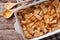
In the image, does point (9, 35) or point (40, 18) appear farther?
point (9, 35)

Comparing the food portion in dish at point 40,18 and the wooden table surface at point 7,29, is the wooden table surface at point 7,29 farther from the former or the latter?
the food portion in dish at point 40,18

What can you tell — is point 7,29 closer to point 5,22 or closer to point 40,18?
point 5,22

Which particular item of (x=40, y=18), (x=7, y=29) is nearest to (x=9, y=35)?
(x=7, y=29)

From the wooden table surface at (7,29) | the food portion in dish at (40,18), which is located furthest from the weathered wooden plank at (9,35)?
the food portion in dish at (40,18)

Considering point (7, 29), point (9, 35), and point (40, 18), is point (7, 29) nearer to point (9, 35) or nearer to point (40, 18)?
point (9, 35)

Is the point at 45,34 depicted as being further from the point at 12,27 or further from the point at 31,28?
the point at 12,27

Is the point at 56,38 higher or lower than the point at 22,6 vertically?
lower

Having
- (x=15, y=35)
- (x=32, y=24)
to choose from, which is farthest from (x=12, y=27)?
(x=32, y=24)
